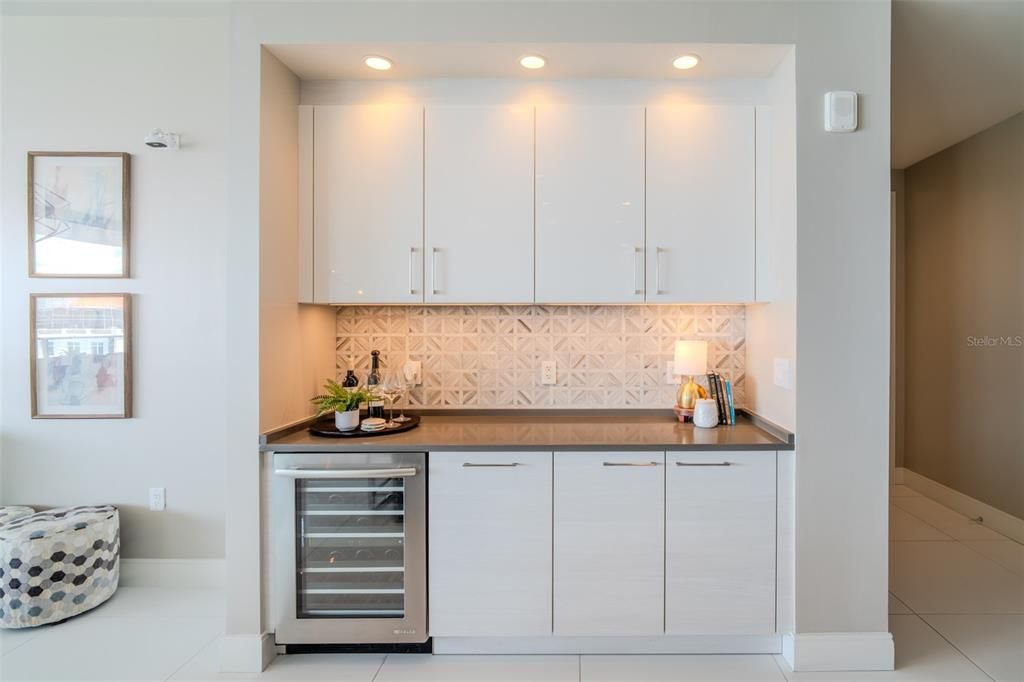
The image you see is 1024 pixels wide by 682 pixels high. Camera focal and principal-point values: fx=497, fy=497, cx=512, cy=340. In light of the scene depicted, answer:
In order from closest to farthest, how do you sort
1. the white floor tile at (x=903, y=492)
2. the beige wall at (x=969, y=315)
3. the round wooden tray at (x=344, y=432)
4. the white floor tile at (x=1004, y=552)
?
1. the round wooden tray at (x=344, y=432)
2. the white floor tile at (x=1004, y=552)
3. the beige wall at (x=969, y=315)
4. the white floor tile at (x=903, y=492)

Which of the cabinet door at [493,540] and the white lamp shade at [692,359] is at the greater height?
the white lamp shade at [692,359]

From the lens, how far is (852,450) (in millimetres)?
1947

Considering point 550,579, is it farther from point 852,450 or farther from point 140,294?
point 140,294

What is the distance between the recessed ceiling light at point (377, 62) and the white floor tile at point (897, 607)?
11.0 feet

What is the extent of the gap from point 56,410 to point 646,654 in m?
3.08

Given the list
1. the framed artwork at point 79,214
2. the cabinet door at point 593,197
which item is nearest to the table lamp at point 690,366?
the cabinet door at point 593,197

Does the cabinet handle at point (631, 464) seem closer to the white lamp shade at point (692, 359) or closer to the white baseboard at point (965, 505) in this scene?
the white lamp shade at point (692, 359)

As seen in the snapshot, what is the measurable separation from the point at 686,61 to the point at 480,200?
1037mm

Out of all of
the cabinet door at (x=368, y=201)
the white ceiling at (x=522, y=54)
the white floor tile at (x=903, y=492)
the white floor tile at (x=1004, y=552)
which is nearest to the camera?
the white ceiling at (x=522, y=54)

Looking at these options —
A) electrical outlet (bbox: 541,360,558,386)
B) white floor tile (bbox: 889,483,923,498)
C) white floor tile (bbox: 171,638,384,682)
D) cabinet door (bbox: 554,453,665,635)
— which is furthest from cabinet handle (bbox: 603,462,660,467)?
white floor tile (bbox: 889,483,923,498)

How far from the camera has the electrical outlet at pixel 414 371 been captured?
2551 millimetres

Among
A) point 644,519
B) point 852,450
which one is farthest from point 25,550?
point 852,450

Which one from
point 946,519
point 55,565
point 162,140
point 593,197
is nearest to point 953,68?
point 593,197

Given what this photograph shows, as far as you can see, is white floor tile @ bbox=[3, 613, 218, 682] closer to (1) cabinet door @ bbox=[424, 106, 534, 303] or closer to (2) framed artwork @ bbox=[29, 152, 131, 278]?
(2) framed artwork @ bbox=[29, 152, 131, 278]
